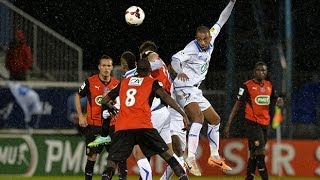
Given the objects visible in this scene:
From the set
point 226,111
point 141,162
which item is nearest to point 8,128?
point 226,111

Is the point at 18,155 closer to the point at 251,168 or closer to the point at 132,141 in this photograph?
the point at 251,168

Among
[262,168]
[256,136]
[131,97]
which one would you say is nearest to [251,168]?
[262,168]

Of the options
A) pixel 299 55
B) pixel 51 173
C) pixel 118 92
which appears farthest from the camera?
pixel 299 55

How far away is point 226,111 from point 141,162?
8596 mm

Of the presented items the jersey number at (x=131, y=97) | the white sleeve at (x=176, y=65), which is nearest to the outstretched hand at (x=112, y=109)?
the white sleeve at (x=176, y=65)

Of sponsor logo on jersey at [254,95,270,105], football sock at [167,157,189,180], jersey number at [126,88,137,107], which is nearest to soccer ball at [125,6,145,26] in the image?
sponsor logo on jersey at [254,95,270,105]

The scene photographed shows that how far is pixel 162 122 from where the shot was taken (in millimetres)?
16203

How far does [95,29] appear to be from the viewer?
3212 cm

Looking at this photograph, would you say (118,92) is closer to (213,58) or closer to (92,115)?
(92,115)

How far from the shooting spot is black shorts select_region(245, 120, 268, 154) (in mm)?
19328

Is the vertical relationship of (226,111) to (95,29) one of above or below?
below

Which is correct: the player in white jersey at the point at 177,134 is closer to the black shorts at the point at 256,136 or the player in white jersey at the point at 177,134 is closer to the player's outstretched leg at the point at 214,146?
the player's outstretched leg at the point at 214,146

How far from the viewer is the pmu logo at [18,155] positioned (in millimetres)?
22281

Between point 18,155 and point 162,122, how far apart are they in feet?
22.5
